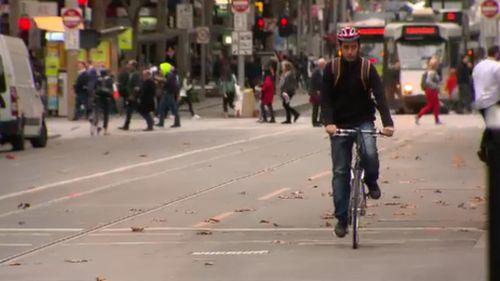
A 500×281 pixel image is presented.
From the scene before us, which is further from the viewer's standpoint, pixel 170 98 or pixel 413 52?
pixel 413 52

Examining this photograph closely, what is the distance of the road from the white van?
748 millimetres

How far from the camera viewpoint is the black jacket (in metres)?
12.0

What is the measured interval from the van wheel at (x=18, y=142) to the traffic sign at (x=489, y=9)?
22442 mm

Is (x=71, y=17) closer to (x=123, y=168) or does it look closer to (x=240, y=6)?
(x=240, y=6)

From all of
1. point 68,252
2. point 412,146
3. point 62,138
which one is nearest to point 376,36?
point 62,138

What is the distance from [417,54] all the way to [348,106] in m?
37.5

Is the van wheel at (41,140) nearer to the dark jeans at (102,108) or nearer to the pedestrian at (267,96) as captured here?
the dark jeans at (102,108)

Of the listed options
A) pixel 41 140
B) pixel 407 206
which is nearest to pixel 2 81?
pixel 41 140

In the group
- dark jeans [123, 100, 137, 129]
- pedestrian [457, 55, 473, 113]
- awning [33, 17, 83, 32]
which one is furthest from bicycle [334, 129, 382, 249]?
pedestrian [457, 55, 473, 113]

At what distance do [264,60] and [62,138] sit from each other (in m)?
21.9

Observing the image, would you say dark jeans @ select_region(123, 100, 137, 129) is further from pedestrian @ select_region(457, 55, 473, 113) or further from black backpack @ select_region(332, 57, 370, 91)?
black backpack @ select_region(332, 57, 370, 91)

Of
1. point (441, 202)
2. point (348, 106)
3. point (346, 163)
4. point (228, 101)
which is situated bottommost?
point (228, 101)

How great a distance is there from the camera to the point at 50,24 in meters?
45.4

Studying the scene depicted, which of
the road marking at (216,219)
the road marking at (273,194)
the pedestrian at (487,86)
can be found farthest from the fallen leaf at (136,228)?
the pedestrian at (487,86)
